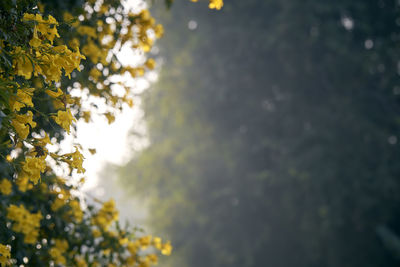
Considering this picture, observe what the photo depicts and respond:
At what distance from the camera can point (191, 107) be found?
10047 millimetres

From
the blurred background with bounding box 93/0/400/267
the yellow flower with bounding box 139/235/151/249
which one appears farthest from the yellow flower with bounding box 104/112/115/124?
the blurred background with bounding box 93/0/400/267

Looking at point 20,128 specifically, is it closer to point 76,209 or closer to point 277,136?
point 76,209

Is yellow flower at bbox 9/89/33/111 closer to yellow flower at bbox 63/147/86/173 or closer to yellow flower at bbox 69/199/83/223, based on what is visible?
yellow flower at bbox 63/147/86/173

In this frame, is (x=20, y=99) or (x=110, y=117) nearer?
(x=20, y=99)

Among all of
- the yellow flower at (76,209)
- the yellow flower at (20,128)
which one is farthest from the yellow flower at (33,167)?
the yellow flower at (76,209)

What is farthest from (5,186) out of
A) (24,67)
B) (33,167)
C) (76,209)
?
(24,67)

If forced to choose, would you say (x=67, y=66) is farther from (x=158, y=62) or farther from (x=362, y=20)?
(x=158, y=62)

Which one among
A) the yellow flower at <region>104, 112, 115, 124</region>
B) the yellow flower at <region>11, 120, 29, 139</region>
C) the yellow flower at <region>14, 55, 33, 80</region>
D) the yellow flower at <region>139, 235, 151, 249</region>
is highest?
the yellow flower at <region>104, 112, 115, 124</region>

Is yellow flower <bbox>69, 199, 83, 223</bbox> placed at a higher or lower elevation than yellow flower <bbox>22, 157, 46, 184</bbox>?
higher

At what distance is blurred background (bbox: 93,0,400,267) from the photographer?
7902mm

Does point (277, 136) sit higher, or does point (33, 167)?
point (277, 136)

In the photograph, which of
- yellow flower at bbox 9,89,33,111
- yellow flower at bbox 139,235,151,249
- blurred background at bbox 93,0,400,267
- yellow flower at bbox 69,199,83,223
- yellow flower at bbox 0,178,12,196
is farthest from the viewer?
blurred background at bbox 93,0,400,267

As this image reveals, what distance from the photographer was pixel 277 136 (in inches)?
375

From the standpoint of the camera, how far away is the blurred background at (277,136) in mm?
7902
